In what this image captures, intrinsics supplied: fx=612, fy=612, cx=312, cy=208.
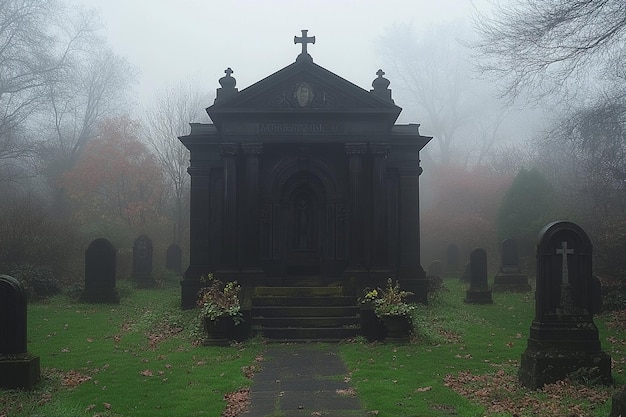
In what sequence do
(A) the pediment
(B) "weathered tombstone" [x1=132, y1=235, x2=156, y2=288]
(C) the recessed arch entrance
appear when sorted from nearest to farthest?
1. (A) the pediment
2. (C) the recessed arch entrance
3. (B) "weathered tombstone" [x1=132, y1=235, x2=156, y2=288]

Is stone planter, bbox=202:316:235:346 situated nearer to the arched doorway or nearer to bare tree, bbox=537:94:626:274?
the arched doorway

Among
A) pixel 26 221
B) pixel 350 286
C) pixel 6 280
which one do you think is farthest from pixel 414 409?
pixel 26 221

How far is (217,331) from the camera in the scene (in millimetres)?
13148

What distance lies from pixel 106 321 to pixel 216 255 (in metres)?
3.71

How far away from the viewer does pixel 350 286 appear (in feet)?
54.4

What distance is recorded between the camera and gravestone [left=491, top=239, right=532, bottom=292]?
24.8m

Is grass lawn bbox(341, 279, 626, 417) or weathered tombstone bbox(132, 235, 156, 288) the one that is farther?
weathered tombstone bbox(132, 235, 156, 288)

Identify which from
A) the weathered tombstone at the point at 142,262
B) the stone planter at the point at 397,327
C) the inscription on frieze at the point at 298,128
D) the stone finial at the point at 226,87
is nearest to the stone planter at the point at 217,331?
the stone planter at the point at 397,327

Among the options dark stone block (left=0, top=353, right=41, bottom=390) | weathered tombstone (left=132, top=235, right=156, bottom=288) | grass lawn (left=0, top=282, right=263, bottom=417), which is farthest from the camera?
weathered tombstone (left=132, top=235, right=156, bottom=288)

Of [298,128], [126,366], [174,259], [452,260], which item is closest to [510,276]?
[452,260]

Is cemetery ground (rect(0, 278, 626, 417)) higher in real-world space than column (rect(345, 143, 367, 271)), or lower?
lower

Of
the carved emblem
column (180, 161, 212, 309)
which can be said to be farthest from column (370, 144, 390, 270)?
column (180, 161, 212, 309)

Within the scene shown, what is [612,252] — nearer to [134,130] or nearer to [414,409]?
[414,409]

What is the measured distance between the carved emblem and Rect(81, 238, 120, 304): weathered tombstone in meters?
7.99
